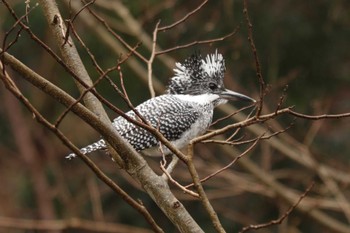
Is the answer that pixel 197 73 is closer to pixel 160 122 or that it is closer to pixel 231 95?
pixel 231 95

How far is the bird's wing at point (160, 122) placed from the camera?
531cm

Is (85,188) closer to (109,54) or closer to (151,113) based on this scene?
(109,54)

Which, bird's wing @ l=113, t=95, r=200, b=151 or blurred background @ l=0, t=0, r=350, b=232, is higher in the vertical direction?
blurred background @ l=0, t=0, r=350, b=232

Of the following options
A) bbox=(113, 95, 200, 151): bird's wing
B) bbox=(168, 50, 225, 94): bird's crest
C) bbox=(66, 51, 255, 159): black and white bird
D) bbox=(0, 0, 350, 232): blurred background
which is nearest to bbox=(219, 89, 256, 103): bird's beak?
bbox=(66, 51, 255, 159): black and white bird

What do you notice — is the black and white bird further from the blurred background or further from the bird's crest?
the blurred background

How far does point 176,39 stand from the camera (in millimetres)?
8555

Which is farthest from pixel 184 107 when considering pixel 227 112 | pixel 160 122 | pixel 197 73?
pixel 227 112

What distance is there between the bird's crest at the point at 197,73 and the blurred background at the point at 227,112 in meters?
1.82

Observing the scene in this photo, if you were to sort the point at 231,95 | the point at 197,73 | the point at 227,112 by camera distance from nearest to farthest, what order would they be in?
the point at 231,95, the point at 197,73, the point at 227,112

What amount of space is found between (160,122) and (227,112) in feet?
8.60

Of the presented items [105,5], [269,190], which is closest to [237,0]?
[105,5]

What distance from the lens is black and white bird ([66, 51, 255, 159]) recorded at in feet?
17.5

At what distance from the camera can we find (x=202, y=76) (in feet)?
19.0

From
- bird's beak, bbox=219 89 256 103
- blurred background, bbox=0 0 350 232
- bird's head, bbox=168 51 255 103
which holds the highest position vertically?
blurred background, bbox=0 0 350 232
